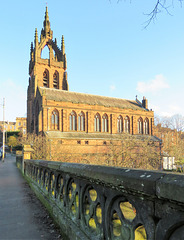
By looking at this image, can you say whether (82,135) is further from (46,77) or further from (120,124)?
(46,77)

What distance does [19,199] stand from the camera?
5695mm

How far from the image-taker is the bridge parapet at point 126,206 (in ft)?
3.87

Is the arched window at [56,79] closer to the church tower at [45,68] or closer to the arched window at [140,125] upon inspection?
the church tower at [45,68]

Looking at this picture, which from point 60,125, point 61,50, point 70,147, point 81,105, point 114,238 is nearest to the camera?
point 114,238

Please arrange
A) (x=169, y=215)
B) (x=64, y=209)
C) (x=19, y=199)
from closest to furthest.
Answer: (x=169, y=215)
(x=64, y=209)
(x=19, y=199)

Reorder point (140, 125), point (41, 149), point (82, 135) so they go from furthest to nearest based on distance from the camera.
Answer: point (140, 125)
point (82, 135)
point (41, 149)

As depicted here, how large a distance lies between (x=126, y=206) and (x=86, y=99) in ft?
124

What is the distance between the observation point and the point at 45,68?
44.8 meters

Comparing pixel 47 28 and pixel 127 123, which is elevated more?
pixel 47 28

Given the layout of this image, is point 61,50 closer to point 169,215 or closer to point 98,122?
point 98,122

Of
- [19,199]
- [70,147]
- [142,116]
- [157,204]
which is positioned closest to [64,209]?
[157,204]

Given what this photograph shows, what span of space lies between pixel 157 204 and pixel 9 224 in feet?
11.8

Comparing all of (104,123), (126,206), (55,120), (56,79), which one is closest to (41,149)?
(55,120)

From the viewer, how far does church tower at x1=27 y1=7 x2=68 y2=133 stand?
1692 inches
